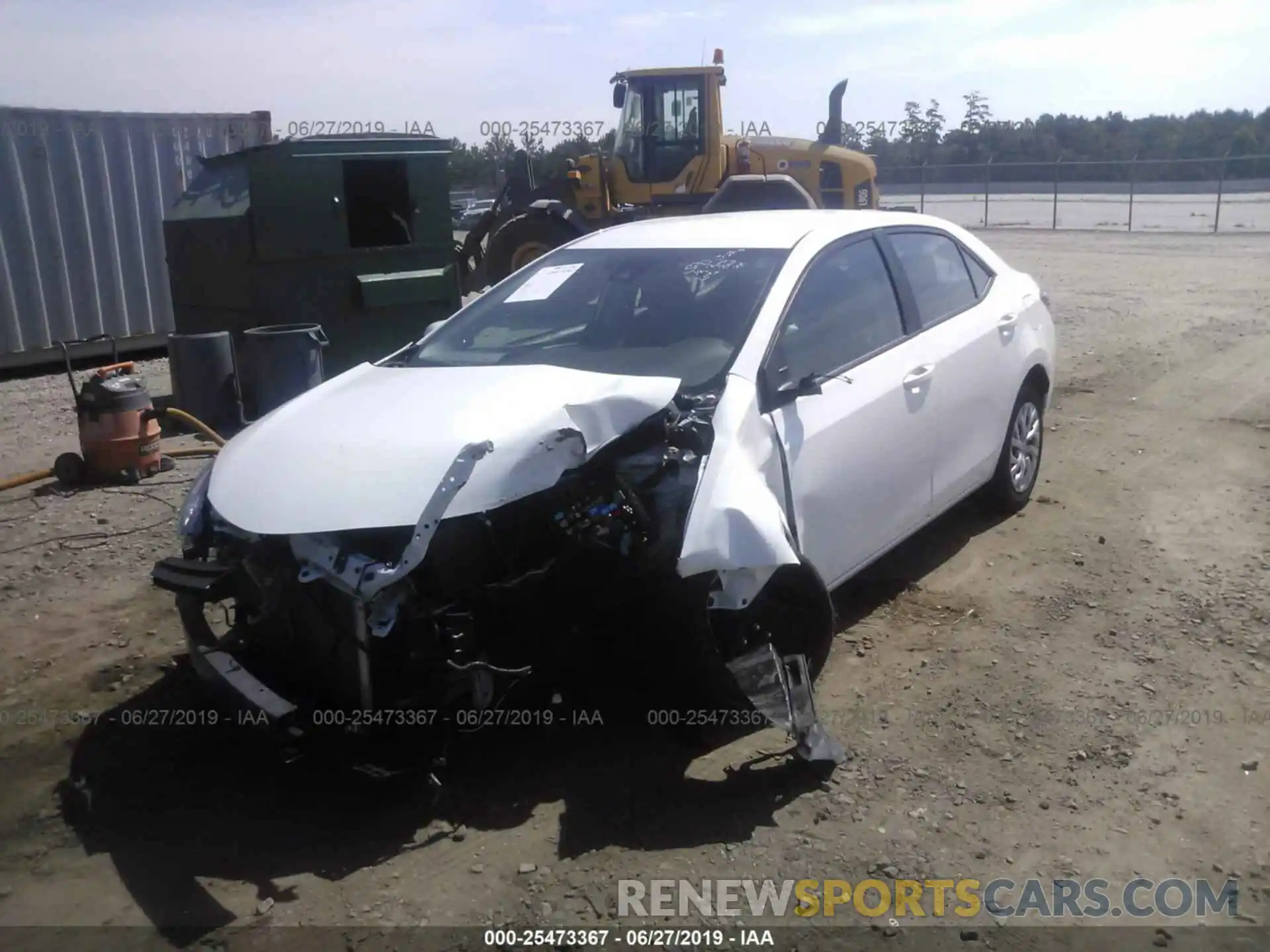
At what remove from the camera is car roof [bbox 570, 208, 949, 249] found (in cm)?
466

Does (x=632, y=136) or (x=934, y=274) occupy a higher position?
(x=632, y=136)

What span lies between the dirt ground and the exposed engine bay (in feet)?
1.07

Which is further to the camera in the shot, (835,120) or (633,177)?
(835,120)

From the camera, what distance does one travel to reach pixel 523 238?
12789 mm

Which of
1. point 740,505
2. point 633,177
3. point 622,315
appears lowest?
point 740,505

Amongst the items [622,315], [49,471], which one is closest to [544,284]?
[622,315]

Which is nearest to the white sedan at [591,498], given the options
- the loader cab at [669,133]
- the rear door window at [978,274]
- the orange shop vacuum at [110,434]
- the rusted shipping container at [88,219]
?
the rear door window at [978,274]

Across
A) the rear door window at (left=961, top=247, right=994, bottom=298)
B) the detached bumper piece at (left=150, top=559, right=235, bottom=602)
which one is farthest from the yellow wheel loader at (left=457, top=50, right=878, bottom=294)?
the detached bumper piece at (left=150, top=559, right=235, bottom=602)

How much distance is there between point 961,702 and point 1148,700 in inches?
26.5

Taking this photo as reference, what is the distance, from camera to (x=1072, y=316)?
12969 millimetres

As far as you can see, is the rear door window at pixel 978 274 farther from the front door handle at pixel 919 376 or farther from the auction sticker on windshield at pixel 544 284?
the auction sticker on windshield at pixel 544 284

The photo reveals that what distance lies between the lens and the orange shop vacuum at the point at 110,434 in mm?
6715

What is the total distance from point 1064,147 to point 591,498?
54.5 meters

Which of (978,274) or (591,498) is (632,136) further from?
(591,498)
